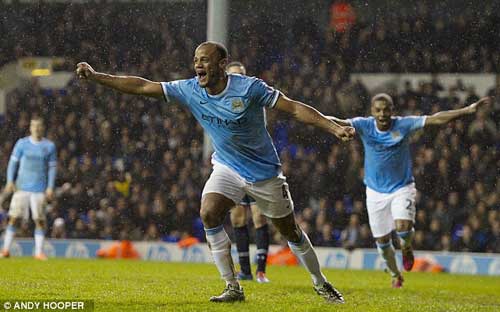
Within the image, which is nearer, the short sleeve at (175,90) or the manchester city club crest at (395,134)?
the short sleeve at (175,90)

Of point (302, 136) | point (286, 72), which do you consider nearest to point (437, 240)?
point (302, 136)

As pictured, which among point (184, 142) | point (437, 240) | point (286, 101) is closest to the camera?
point (286, 101)

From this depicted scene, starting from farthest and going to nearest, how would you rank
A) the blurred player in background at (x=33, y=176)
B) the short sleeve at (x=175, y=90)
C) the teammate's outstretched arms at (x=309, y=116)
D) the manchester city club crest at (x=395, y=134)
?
1. the blurred player in background at (x=33, y=176)
2. the manchester city club crest at (x=395, y=134)
3. the short sleeve at (x=175, y=90)
4. the teammate's outstretched arms at (x=309, y=116)

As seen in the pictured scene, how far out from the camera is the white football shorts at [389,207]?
522 inches

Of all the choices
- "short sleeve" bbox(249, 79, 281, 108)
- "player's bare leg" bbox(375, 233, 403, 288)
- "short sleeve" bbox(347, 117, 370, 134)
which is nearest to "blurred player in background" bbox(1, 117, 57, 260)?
"short sleeve" bbox(347, 117, 370, 134)

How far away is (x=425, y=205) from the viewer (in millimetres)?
21562

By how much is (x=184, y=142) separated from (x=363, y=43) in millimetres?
5301

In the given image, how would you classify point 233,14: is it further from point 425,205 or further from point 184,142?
point 425,205

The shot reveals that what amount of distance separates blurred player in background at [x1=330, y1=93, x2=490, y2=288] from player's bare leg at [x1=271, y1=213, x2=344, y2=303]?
4174mm

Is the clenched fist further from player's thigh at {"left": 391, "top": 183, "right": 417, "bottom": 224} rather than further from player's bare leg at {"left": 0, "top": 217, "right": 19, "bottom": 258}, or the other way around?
player's bare leg at {"left": 0, "top": 217, "right": 19, "bottom": 258}

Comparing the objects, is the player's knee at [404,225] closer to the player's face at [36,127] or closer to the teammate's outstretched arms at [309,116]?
the teammate's outstretched arms at [309,116]

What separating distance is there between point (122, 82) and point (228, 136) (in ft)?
3.61

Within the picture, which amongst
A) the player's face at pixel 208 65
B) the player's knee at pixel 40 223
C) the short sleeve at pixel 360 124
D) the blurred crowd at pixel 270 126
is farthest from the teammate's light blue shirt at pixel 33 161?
the player's face at pixel 208 65

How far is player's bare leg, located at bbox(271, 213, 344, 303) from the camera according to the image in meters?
9.16
